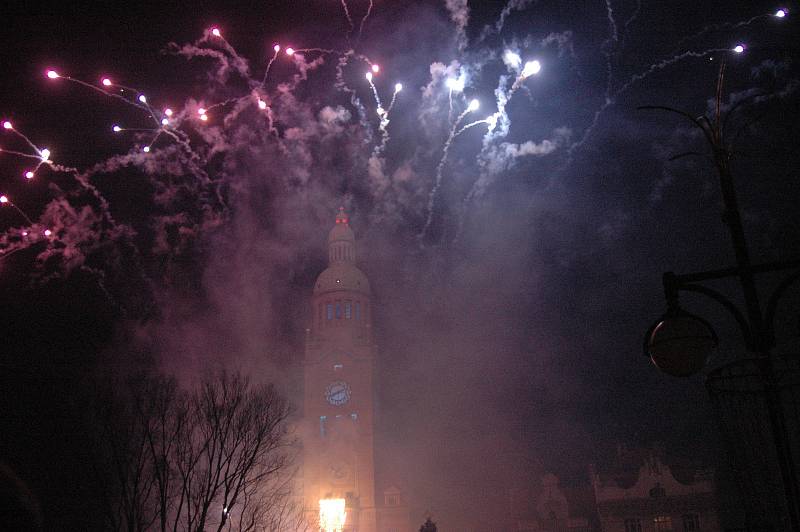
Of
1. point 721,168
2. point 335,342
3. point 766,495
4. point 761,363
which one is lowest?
point 766,495

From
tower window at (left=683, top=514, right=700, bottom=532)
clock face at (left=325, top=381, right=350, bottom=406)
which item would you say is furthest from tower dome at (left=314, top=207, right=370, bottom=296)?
tower window at (left=683, top=514, right=700, bottom=532)

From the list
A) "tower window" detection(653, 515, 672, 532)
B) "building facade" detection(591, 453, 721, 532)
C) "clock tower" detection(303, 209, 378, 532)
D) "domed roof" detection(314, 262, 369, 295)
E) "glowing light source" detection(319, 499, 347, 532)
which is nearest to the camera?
"building facade" detection(591, 453, 721, 532)

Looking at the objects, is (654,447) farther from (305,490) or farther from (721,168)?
(721,168)

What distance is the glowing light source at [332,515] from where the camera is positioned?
62969 mm

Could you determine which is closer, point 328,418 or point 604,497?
point 604,497

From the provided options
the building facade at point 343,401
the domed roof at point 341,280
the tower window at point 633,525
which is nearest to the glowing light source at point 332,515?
the building facade at point 343,401

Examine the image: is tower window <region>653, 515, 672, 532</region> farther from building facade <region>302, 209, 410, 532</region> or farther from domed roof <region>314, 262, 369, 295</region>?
domed roof <region>314, 262, 369, 295</region>

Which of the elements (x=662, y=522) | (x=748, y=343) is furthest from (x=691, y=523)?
(x=748, y=343)

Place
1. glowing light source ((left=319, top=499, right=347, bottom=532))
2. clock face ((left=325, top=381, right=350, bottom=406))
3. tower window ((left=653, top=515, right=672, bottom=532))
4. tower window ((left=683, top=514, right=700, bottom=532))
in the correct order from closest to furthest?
tower window ((left=683, top=514, right=700, bottom=532)) → tower window ((left=653, top=515, right=672, bottom=532)) → glowing light source ((left=319, top=499, right=347, bottom=532)) → clock face ((left=325, top=381, right=350, bottom=406))

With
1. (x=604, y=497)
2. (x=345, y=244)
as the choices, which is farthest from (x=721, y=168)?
(x=345, y=244)

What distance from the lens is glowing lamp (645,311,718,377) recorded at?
242 inches

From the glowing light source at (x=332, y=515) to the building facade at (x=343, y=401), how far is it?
2513mm

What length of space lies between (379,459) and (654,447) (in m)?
28.9

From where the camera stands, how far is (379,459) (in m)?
74.9
